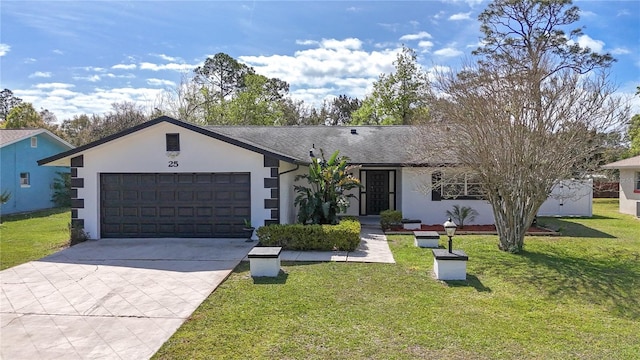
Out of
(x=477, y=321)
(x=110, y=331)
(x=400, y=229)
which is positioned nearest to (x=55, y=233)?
(x=110, y=331)

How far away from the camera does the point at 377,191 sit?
16812 mm

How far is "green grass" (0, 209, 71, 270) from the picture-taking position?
952cm

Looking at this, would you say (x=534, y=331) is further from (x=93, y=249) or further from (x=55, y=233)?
(x=55, y=233)

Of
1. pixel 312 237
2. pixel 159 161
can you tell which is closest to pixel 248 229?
pixel 312 237

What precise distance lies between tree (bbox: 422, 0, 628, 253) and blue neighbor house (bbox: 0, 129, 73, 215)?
2069 centimetres

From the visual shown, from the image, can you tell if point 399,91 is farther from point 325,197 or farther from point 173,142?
point 173,142

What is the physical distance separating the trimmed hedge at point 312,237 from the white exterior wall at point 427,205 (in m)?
5.35

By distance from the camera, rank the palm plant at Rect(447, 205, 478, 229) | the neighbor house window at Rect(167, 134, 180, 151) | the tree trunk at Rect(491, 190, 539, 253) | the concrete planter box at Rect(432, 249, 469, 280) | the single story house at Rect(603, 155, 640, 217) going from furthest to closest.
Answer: the single story house at Rect(603, 155, 640, 217), the palm plant at Rect(447, 205, 478, 229), the neighbor house window at Rect(167, 134, 180, 151), the tree trunk at Rect(491, 190, 539, 253), the concrete planter box at Rect(432, 249, 469, 280)

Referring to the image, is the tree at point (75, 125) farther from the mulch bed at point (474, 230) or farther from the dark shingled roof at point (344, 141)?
the mulch bed at point (474, 230)

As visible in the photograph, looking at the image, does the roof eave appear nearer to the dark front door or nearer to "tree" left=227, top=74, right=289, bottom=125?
the dark front door

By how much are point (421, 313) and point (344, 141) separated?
11.9 metres

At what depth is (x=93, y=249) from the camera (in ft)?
33.0

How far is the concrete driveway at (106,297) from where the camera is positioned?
4.66 m

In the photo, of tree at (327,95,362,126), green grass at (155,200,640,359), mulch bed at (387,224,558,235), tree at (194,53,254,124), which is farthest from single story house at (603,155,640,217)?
tree at (194,53,254,124)
